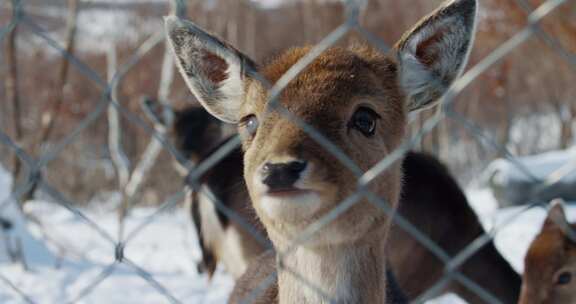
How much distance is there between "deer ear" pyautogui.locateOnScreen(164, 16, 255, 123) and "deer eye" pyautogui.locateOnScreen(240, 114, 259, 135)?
3.5 inches

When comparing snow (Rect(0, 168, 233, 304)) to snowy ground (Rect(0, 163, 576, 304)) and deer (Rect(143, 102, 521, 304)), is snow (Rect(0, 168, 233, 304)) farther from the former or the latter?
deer (Rect(143, 102, 521, 304))

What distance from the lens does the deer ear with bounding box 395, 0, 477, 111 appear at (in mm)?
2070

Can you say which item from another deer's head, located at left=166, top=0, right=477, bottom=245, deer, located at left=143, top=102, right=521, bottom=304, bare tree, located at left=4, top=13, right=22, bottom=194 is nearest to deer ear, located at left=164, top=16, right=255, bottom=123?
another deer's head, located at left=166, top=0, right=477, bottom=245

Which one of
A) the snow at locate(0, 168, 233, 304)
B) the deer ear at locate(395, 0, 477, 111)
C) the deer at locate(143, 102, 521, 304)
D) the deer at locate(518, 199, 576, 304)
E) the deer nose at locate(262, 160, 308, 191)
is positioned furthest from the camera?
the snow at locate(0, 168, 233, 304)

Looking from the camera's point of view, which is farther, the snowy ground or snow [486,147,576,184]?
snow [486,147,576,184]

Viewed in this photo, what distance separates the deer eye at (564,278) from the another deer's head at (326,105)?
1966mm

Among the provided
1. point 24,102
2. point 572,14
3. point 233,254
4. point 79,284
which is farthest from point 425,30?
point 24,102

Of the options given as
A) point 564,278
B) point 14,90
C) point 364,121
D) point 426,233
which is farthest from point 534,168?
point 364,121

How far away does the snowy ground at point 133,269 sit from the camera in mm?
5188

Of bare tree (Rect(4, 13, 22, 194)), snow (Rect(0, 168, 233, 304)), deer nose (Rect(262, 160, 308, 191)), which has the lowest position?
snow (Rect(0, 168, 233, 304))

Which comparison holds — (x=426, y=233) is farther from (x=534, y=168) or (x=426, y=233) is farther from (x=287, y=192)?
(x=534, y=168)

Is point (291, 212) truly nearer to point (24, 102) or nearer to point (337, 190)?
point (337, 190)

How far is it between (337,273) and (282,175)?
558 mm

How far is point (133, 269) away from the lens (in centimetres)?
516
